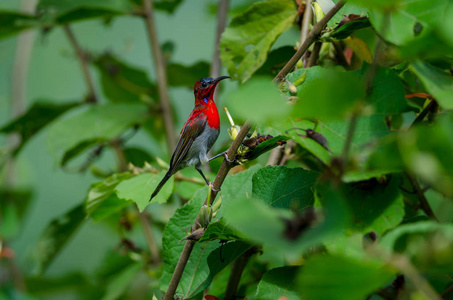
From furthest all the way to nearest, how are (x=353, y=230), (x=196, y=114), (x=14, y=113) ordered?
(x=14, y=113) → (x=196, y=114) → (x=353, y=230)

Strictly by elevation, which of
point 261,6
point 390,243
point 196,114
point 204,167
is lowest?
point 204,167

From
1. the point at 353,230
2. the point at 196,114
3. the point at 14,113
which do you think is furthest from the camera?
the point at 14,113

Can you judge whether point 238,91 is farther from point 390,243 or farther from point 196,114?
point 196,114

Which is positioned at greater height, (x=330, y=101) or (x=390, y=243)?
(x=330, y=101)

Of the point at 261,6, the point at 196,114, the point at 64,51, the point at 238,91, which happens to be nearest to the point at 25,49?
the point at 64,51

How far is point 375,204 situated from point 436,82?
0.19 m

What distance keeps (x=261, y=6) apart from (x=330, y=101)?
0.67m

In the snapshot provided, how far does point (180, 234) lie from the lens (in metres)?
0.86

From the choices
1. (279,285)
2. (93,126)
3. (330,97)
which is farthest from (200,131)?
(330,97)

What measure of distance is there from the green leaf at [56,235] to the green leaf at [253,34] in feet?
2.35

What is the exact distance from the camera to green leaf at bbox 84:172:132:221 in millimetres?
1104

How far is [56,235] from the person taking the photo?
1.53 meters

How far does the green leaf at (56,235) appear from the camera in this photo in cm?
147

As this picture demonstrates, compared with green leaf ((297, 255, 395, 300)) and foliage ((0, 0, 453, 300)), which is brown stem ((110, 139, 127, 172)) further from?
green leaf ((297, 255, 395, 300))
